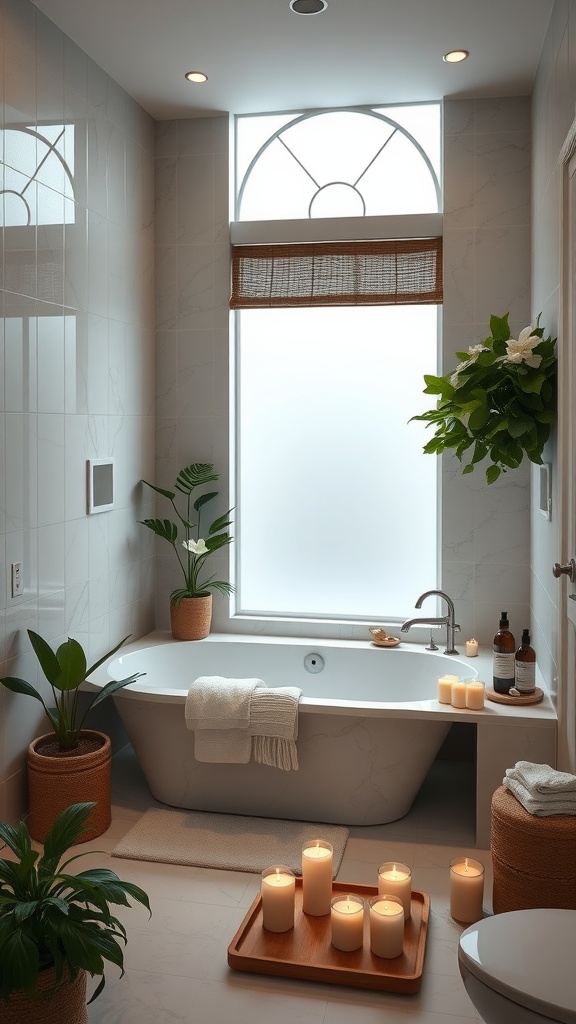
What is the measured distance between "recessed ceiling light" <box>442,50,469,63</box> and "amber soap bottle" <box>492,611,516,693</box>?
224 cm

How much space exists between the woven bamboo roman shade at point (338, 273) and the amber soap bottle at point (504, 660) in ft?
5.34

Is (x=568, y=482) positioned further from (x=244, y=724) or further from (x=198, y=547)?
(x=198, y=547)

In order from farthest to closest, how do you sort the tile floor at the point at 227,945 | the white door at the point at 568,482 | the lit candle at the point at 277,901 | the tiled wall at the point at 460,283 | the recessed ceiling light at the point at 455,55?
1. the tiled wall at the point at 460,283
2. the recessed ceiling light at the point at 455,55
3. the white door at the point at 568,482
4. the lit candle at the point at 277,901
5. the tile floor at the point at 227,945

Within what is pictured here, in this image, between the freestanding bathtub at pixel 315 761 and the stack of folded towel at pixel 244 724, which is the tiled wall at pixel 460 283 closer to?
the freestanding bathtub at pixel 315 761

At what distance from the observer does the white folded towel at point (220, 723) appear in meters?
3.09

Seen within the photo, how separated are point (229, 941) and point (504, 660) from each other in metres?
1.40

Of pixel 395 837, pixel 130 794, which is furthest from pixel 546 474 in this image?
pixel 130 794

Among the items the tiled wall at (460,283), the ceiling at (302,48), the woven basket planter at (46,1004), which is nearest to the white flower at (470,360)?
the tiled wall at (460,283)

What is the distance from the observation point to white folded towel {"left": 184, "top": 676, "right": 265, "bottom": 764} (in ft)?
10.1

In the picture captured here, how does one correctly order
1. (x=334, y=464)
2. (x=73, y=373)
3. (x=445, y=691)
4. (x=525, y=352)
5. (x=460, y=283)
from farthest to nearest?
1. (x=334, y=464)
2. (x=460, y=283)
3. (x=73, y=373)
4. (x=445, y=691)
5. (x=525, y=352)

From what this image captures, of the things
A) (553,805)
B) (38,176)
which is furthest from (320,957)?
(38,176)

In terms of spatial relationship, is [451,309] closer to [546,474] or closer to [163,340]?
[546,474]

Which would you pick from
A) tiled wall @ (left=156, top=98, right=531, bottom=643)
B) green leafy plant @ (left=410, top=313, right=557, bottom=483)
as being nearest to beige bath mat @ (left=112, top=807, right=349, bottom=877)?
tiled wall @ (left=156, top=98, right=531, bottom=643)

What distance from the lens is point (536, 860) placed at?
7.73 ft
